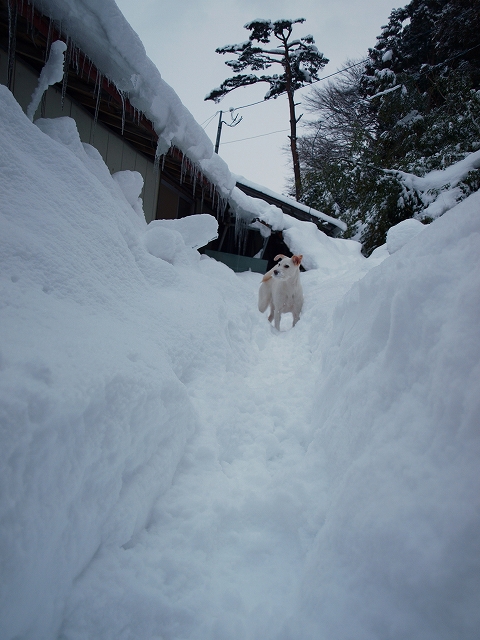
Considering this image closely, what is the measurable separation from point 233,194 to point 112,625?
329 inches

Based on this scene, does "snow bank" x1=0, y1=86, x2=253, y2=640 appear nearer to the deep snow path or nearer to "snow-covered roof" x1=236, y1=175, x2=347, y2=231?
the deep snow path

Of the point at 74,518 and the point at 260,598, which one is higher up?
the point at 74,518

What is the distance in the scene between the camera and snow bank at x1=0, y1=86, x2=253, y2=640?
1.06 m

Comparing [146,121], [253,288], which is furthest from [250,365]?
[253,288]

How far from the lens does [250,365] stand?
12.4ft

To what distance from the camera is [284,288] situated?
5602 millimetres

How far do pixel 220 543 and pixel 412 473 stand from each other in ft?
2.72

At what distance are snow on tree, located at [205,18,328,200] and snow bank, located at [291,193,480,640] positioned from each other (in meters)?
14.8

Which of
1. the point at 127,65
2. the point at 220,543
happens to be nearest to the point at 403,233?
the point at 127,65

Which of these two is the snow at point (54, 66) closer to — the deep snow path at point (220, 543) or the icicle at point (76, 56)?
the icicle at point (76, 56)

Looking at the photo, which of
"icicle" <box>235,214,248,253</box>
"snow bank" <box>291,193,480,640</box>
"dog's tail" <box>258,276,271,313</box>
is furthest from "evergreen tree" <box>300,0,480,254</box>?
"snow bank" <box>291,193,480,640</box>

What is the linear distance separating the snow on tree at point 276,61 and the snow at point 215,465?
14.5 m

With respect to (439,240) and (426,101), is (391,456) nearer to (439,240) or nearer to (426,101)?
(439,240)

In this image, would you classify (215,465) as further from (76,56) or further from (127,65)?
(76,56)
